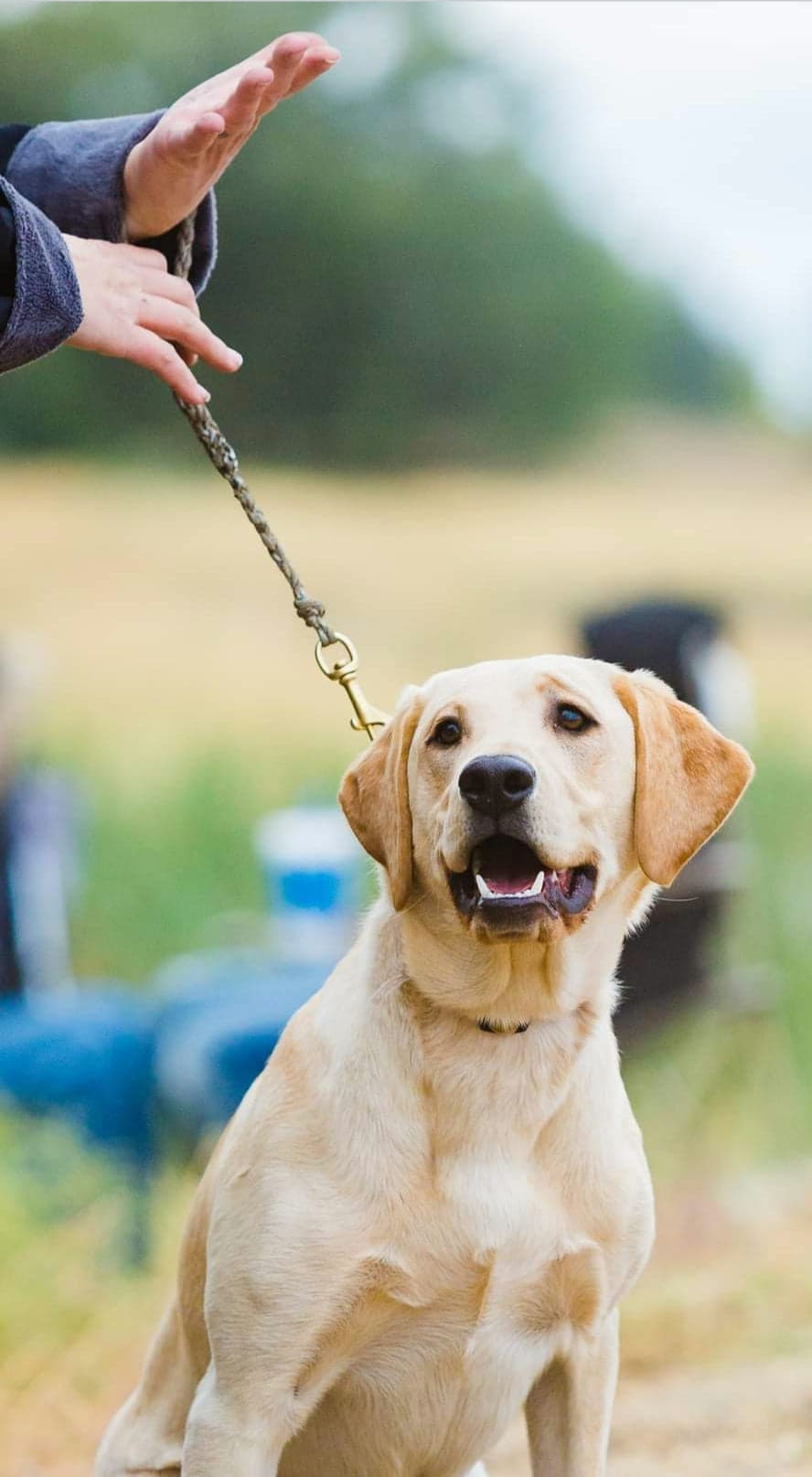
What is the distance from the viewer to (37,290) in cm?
219

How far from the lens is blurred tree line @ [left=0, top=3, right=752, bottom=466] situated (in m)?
7.41

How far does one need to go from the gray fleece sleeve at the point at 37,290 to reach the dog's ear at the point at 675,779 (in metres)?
0.94

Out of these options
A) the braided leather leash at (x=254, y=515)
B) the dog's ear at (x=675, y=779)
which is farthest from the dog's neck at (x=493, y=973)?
the braided leather leash at (x=254, y=515)

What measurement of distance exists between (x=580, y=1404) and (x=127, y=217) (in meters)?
1.86

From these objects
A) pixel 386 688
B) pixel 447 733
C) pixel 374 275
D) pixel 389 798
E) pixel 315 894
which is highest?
pixel 447 733

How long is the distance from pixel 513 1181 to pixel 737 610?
5.94 metres

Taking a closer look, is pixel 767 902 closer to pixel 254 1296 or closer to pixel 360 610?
pixel 360 610

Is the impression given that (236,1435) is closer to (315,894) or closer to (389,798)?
(389,798)

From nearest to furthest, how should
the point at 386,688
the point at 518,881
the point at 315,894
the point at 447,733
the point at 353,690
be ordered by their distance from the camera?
the point at 518,881 < the point at 447,733 < the point at 353,690 < the point at 315,894 < the point at 386,688

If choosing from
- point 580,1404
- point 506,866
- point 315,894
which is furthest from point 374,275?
point 580,1404

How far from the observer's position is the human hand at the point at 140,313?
234 cm

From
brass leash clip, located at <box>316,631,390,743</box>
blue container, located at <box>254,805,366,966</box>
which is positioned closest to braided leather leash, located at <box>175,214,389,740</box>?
brass leash clip, located at <box>316,631,390,743</box>

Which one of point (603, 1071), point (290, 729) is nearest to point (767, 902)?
point (290, 729)

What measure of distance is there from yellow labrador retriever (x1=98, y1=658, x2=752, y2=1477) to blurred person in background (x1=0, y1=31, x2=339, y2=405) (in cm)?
67
